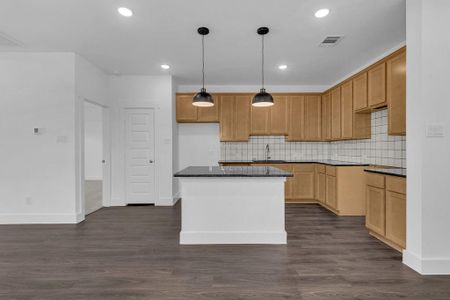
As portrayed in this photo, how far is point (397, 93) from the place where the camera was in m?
3.29

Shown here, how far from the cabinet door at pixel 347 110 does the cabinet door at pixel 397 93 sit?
104 cm

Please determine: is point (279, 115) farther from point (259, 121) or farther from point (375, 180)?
point (375, 180)

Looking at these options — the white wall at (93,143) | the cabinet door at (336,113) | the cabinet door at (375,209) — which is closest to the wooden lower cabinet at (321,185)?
the cabinet door at (336,113)

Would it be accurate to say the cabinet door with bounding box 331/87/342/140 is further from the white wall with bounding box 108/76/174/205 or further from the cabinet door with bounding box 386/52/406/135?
the white wall with bounding box 108/76/174/205

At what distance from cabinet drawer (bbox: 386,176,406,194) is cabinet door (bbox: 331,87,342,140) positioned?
2087mm

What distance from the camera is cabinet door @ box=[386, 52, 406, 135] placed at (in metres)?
3.18

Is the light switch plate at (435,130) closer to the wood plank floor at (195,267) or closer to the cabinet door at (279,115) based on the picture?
the wood plank floor at (195,267)

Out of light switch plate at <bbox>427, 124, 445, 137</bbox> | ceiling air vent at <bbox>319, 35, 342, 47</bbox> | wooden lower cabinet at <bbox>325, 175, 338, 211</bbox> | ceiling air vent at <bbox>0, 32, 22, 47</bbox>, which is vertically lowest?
wooden lower cabinet at <bbox>325, 175, 338, 211</bbox>

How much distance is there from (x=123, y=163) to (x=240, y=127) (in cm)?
274

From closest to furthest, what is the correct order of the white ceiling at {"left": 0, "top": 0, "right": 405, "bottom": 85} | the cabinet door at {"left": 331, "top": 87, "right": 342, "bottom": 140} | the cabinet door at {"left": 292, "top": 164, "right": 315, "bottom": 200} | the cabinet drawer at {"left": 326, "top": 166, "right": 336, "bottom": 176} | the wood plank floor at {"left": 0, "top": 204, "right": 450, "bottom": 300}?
1. the wood plank floor at {"left": 0, "top": 204, "right": 450, "bottom": 300}
2. the white ceiling at {"left": 0, "top": 0, "right": 405, "bottom": 85}
3. the cabinet drawer at {"left": 326, "top": 166, "right": 336, "bottom": 176}
4. the cabinet door at {"left": 331, "top": 87, "right": 342, "bottom": 140}
5. the cabinet door at {"left": 292, "top": 164, "right": 315, "bottom": 200}

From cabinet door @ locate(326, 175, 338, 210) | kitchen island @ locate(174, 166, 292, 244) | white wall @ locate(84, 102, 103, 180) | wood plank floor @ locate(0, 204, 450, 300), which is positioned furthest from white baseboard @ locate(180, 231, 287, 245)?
white wall @ locate(84, 102, 103, 180)

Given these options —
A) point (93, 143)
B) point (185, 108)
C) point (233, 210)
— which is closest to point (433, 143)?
point (233, 210)

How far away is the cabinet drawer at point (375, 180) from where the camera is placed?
313cm

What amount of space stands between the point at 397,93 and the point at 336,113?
1.79 meters
